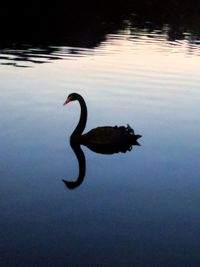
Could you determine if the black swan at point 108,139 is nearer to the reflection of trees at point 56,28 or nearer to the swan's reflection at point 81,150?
the swan's reflection at point 81,150

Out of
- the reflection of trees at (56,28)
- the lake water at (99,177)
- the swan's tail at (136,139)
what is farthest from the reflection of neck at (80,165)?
the reflection of trees at (56,28)

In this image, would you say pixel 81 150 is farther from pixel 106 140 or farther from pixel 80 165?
pixel 80 165

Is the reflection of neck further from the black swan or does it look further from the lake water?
the black swan

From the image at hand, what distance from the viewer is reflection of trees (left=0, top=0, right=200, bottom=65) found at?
130ft

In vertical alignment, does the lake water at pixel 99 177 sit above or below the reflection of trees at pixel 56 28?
above

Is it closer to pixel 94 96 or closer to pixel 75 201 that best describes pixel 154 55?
pixel 94 96

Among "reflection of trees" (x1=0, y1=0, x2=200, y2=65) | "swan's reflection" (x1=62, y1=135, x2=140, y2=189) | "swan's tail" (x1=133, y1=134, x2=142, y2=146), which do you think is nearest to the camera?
"swan's reflection" (x1=62, y1=135, x2=140, y2=189)

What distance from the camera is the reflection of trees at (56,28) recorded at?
39625 mm

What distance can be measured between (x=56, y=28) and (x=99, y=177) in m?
43.7

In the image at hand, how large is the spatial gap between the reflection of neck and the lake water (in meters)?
0.15

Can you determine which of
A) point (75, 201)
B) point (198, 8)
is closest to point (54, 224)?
point (75, 201)

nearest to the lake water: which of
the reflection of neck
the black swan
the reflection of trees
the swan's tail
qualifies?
the reflection of neck

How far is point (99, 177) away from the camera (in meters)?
14.0

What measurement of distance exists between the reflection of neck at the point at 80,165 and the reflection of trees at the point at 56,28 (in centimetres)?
1783
